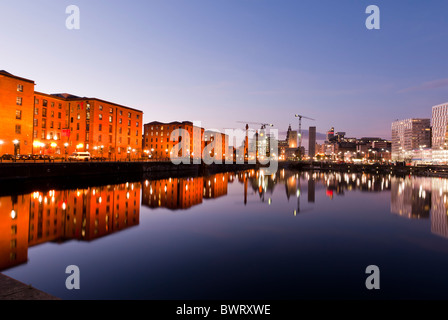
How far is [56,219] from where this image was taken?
74.1 ft

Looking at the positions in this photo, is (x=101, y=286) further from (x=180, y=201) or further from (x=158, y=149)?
(x=158, y=149)

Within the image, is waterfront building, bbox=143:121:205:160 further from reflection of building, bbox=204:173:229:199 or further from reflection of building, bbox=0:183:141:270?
reflection of building, bbox=0:183:141:270

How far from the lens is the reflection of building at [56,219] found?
54.1ft

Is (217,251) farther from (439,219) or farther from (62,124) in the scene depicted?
(62,124)

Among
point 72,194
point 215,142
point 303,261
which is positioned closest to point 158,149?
point 215,142

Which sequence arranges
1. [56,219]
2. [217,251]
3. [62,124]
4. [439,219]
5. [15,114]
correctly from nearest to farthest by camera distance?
[217,251], [56,219], [439,219], [15,114], [62,124]

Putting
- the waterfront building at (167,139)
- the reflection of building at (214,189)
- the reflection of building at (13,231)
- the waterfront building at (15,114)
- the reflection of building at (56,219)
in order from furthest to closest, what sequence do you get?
the waterfront building at (167,139) < the waterfront building at (15,114) < the reflection of building at (214,189) < the reflection of building at (56,219) < the reflection of building at (13,231)

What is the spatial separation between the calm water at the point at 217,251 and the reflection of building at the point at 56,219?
0.25 feet

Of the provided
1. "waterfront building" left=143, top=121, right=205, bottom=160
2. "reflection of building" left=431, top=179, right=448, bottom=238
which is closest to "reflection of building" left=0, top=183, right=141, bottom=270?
"reflection of building" left=431, top=179, right=448, bottom=238

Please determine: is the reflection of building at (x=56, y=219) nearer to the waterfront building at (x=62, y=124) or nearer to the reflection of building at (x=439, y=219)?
the reflection of building at (x=439, y=219)

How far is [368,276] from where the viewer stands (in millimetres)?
12492

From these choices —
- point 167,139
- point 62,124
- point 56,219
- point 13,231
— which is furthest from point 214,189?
point 167,139

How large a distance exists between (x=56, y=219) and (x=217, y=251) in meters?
15.2

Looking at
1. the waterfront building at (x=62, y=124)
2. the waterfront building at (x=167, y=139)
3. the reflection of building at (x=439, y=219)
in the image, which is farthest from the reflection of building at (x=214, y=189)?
the waterfront building at (x=167, y=139)
